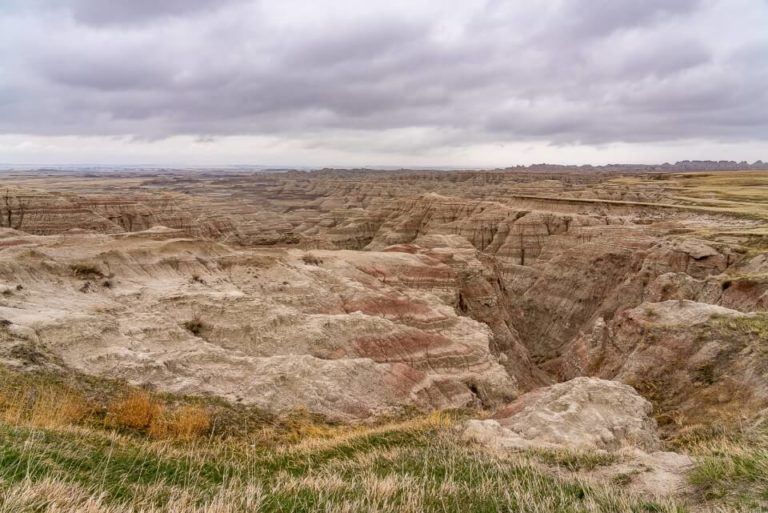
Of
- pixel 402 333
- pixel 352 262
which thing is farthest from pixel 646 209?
pixel 402 333

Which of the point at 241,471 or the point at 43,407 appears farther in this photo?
the point at 43,407

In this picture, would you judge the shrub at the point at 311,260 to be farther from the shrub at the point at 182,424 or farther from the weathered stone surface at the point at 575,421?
the shrub at the point at 182,424

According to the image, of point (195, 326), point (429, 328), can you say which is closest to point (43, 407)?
point (195, 326)

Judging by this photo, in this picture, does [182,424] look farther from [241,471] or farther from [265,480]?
[265,480]

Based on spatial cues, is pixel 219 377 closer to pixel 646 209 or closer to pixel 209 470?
pixel 209 470

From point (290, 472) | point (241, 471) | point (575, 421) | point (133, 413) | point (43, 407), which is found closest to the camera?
point (241, 471)
